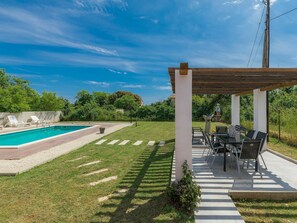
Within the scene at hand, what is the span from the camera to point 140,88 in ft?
181

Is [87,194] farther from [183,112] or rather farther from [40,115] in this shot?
[40,115]

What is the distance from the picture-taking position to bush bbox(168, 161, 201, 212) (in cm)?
354

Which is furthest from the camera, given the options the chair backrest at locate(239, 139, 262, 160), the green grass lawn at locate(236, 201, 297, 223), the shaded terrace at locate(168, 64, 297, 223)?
the chair backrest at locate(239, 139, 262, 160)

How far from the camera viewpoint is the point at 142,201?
403cm

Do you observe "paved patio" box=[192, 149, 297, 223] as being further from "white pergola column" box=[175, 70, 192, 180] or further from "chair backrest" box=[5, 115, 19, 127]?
"chair backrest" box=[5, 115, 19, 127]

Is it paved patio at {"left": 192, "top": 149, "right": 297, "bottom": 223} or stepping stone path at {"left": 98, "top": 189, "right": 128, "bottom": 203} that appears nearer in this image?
paved patio at {"left": 192, "top": 149, "right": 297, "bottom": 223}

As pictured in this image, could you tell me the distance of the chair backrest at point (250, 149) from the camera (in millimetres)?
4938

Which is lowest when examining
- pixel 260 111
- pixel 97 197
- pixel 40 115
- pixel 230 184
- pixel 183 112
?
pixel 97 197

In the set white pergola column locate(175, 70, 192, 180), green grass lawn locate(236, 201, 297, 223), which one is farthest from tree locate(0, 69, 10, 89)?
green grass lawn locate(236, 201, 297, 223)

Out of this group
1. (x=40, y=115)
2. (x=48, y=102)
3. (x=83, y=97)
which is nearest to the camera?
(x=40, y=115)

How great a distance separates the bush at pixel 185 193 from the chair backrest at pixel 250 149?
186 centimetres

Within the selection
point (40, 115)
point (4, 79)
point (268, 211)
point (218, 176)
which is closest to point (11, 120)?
point (40, 115)

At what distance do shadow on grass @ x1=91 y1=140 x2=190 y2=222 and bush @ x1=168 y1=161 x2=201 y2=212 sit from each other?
0.17 metres

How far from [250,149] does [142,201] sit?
2791 millimetres
